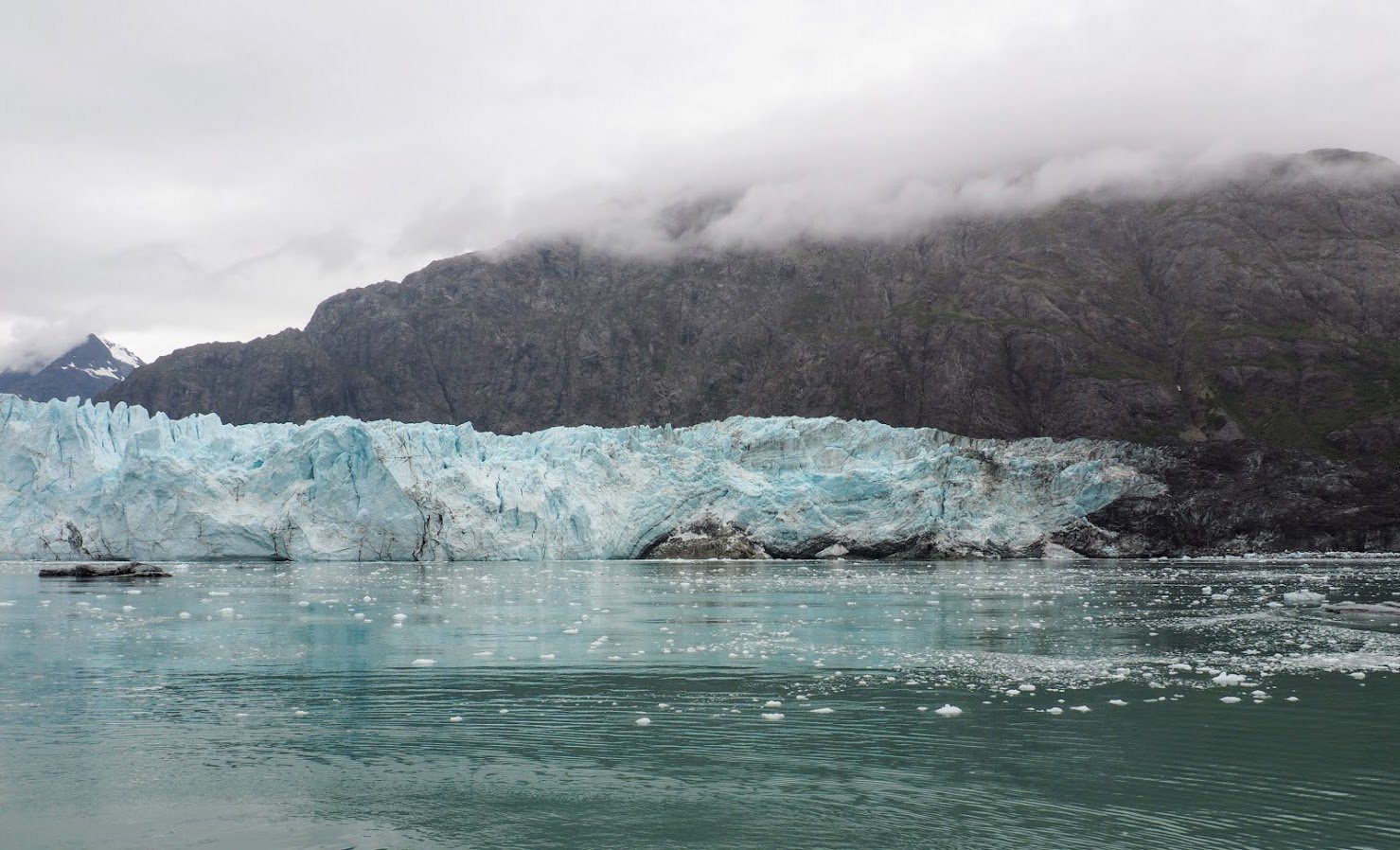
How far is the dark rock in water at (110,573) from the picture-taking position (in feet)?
172

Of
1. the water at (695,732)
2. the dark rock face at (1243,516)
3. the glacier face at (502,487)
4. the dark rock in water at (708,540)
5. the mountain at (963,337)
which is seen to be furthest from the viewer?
the mountain at (963,337)

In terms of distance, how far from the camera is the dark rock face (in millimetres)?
82688

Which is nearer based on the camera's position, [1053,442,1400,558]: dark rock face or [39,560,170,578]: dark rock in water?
[39,560,170,578]: dark rock in water

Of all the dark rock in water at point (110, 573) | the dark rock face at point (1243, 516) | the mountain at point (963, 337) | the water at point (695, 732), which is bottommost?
the dark rock in water at point (110, 573)

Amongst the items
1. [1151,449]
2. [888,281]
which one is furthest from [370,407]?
[1151,449]

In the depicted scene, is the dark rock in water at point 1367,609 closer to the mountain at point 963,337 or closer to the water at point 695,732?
the water at point 695,732

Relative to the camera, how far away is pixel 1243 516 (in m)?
84.8

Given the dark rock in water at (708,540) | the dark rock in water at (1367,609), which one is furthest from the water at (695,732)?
the dark rock in water at (708,540)

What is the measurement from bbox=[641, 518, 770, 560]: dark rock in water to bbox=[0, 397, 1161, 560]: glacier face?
553 mm

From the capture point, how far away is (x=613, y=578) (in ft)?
178

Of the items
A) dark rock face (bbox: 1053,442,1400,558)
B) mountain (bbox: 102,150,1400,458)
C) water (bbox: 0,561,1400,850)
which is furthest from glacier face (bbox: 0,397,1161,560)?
mountain (bbox: 102,150,1400,458)

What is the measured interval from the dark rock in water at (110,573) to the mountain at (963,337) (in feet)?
361

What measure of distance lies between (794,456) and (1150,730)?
228 feet

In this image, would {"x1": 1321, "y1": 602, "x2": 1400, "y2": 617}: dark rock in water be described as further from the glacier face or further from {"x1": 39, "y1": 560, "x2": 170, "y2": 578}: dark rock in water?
{"x1": 39, "y1": 560, "x2": 170, "y2": 578}: dark rock in water
